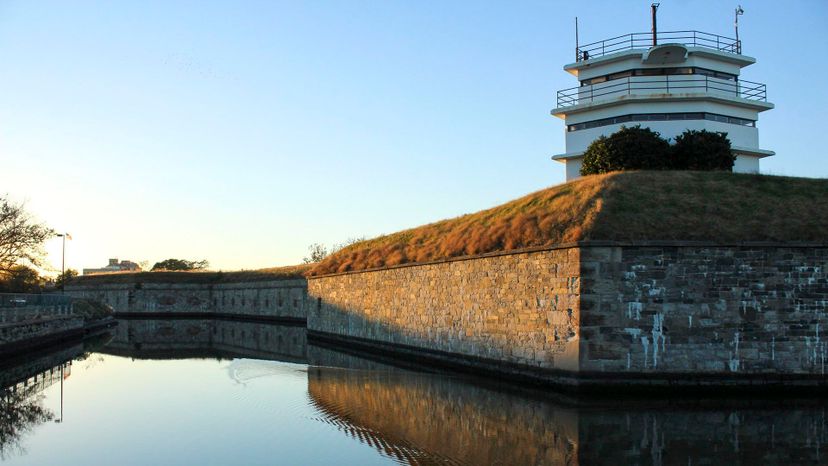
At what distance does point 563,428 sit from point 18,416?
10391mm

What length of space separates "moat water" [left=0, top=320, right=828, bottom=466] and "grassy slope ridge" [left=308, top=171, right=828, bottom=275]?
393cm

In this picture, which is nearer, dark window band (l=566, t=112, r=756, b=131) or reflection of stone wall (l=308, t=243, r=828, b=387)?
reflection of stone wall (l=308, t=243, r=828, b=387)

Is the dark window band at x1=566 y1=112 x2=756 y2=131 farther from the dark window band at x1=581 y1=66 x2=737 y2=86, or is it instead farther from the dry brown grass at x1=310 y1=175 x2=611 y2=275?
the dry brown grass at x1=310 y1=175 x2=611 y2=275

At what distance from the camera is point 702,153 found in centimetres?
2697

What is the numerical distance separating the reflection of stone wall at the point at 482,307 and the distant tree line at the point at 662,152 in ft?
30.7

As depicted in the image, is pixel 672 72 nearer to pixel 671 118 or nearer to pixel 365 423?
pixel 671 118

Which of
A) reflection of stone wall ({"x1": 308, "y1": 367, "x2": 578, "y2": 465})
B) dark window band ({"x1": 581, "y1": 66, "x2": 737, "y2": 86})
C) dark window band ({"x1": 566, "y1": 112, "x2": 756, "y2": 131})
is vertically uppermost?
dark window band ({"x1": 581, "y1": 66, "x2": 737, "y2": 86})

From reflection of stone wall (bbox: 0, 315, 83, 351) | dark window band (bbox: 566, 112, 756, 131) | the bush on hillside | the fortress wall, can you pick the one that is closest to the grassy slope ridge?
the fortress wall

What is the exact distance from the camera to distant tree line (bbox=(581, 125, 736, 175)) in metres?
26.9

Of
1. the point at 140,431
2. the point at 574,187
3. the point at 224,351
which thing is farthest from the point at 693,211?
the point at 224,351

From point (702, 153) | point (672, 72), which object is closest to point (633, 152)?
point (702, 153)

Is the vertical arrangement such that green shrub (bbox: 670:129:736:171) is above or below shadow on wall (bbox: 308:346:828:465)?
above

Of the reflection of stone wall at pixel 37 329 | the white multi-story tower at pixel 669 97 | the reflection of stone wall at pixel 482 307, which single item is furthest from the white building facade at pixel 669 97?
the reflection of stone wall at pixel 37 329

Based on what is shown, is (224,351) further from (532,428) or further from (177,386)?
(532,428)
